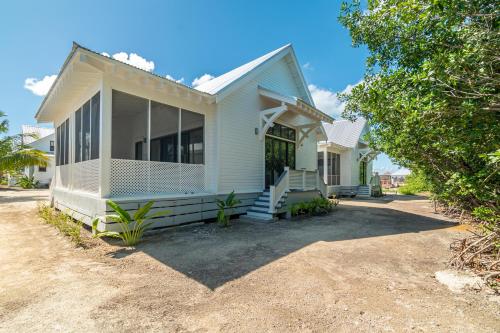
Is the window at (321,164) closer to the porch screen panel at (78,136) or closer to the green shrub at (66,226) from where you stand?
the porch screen panel at (78,136)

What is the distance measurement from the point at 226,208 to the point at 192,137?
305 cm

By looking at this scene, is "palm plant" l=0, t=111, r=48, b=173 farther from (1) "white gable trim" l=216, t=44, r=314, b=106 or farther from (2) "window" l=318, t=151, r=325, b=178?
(2) "window" l=318, t=151, r=325, b=178

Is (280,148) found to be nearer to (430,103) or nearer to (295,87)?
(295,87)

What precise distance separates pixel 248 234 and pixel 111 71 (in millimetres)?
5362

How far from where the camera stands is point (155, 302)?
9.40ft

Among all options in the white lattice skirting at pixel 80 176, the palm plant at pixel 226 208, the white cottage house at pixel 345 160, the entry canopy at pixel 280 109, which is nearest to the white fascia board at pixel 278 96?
the entry canopy at pixel 280 109

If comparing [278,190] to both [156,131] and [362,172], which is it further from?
[362,172]

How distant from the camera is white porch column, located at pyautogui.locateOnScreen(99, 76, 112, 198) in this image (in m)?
5.75

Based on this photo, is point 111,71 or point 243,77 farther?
point 243,77

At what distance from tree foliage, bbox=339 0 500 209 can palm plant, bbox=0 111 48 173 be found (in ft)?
74.0

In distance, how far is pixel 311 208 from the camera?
32.2 ft

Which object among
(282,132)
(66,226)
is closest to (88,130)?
(66,226)

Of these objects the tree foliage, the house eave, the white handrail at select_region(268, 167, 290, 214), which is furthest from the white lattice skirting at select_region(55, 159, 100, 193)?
the tree foliage

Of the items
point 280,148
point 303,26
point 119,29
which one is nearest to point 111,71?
point 119,29
